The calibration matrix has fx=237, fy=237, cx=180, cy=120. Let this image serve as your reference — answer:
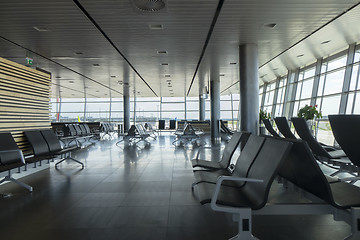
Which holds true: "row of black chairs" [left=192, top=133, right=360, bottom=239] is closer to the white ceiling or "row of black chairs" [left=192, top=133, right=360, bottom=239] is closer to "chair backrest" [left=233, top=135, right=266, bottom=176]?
"chair backrest" [left=233, top=135, right=266, bottom=176]

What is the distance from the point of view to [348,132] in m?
2.26

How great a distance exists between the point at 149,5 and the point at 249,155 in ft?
10.4

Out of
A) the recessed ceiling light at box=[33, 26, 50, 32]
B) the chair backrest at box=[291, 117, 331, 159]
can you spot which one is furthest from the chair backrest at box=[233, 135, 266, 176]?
the recessed ceiling light at box=[33, 26, 50, 32]

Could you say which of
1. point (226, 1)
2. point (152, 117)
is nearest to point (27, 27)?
point (226, 1)

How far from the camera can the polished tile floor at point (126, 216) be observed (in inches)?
81.0

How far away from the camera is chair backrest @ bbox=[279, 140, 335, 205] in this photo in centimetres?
156

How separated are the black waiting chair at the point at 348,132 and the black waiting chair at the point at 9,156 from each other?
397 centimetres

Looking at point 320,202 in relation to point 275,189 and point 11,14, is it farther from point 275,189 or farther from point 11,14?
point 11,14

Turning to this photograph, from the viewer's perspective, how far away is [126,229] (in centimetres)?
215

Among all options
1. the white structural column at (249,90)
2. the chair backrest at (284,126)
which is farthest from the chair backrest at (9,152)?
the white structural column at (249,90)

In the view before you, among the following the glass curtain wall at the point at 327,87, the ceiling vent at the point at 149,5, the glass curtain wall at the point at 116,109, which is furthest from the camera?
the glass curtain wall at the point at 116,109

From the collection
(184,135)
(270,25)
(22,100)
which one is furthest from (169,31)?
(184,135)

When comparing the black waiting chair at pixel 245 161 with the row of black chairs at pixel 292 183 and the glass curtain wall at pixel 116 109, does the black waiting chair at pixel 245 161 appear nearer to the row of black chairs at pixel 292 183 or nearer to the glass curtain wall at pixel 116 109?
the row of black chairs at pixel 292 183

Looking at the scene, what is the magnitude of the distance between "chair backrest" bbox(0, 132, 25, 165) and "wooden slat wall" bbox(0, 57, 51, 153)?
513 mm
